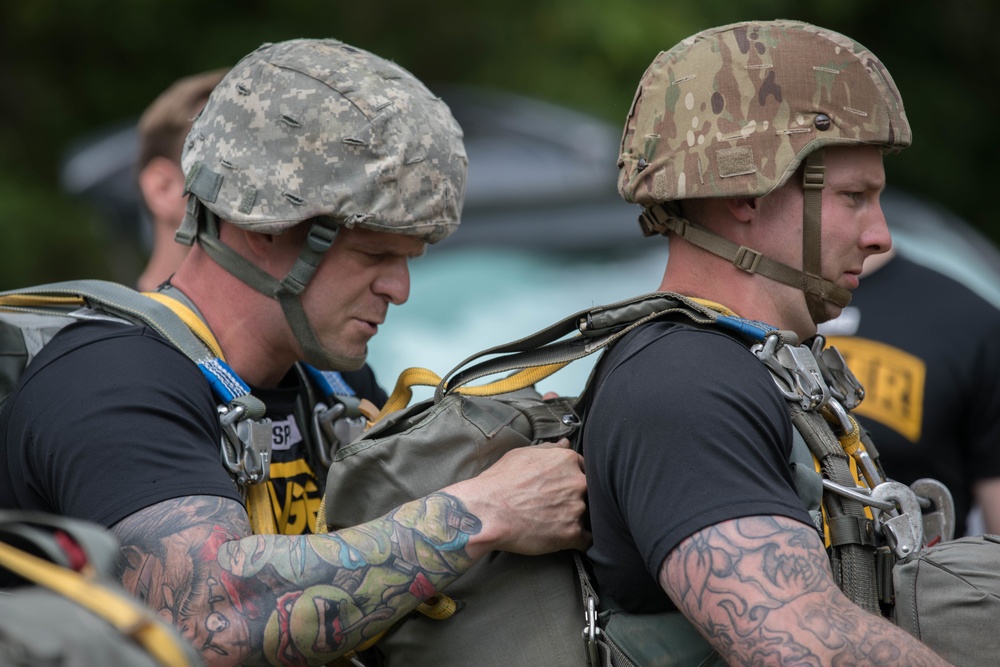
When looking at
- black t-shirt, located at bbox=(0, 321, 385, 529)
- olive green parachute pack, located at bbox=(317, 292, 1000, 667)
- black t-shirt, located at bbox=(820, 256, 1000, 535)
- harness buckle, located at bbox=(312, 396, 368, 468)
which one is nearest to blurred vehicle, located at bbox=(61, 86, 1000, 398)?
black t-shirt, located at bbox=(820, 256, 1000, 535)

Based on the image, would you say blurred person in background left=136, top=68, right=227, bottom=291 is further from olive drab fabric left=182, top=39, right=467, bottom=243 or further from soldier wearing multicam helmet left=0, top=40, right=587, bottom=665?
olive drab fabric left=182, top=39, right=467, bottom=243

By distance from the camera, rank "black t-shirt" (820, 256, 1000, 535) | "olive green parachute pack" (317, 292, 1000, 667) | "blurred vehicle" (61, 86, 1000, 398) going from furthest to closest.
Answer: "blurred vehicle" (61, 86, 1000, 398) → "black t-shirt" (820, 256, 1000, 535) → "olive green parachute pack" (317, 292, 1000, 667)

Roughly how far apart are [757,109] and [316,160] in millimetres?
1137

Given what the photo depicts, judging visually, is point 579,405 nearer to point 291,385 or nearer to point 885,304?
point 291,385

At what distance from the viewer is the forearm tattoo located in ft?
8.66

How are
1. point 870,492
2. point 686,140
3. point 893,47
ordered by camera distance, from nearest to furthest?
point 870,492 → point 686,140 → point 893,47

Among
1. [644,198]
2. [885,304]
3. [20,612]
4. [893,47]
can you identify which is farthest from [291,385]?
[893,47]

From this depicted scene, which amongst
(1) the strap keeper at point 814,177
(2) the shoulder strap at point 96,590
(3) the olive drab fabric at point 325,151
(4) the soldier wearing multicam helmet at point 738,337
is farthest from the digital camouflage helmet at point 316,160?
(2) the shoulder strap at point 96,590

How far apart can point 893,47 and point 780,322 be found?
7933mm

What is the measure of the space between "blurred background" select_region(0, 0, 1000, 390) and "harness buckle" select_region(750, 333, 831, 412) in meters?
3.29

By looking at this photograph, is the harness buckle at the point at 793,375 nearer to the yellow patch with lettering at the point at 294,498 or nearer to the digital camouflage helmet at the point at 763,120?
the digital camouflage helmet at the point at 763,120

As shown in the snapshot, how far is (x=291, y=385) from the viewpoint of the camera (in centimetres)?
361

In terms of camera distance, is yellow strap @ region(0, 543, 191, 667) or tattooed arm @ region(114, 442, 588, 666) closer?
yellow strap @ region(0, 543, 191, 667)

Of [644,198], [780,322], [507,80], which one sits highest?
[644,198]
